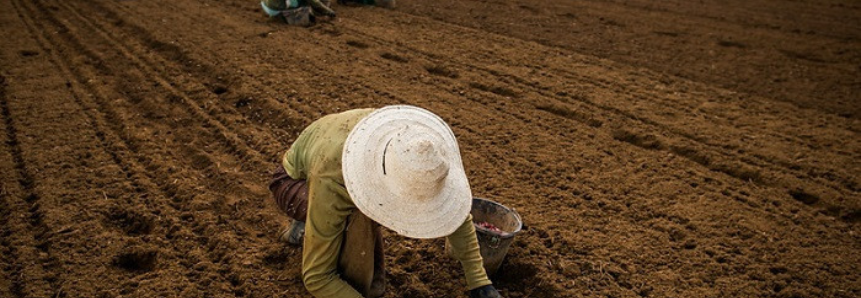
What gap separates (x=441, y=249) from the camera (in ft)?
9.61

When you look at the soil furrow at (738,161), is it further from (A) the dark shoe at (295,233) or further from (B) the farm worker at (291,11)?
(B) the farm worker at (291,11)

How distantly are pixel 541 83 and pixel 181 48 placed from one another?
3.51 meters

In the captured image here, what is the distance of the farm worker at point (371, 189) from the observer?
1804mm

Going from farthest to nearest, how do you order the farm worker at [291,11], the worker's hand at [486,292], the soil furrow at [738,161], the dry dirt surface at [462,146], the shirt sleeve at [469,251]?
1. the farm worker at [291,11]
2. the soil furrow at [738,161]
3. the dry dirt surface at [462,146]
4. the worker's hand at [486,292]
5. the shirt sleeve at [469,251]

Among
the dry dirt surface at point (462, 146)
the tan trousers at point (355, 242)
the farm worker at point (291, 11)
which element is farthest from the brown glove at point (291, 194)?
the farm worker at point (291, 11)

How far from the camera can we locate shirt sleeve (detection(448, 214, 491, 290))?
2303 mm

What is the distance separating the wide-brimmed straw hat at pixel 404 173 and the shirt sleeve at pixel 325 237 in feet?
0.47

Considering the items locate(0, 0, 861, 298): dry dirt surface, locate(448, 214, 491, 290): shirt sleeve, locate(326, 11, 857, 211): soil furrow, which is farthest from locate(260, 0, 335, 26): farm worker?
locate(448, 214, 491, 290): shirt sleeve

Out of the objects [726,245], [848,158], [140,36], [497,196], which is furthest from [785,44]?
[140,36]

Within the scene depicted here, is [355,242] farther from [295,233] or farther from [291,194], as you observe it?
[295,233]

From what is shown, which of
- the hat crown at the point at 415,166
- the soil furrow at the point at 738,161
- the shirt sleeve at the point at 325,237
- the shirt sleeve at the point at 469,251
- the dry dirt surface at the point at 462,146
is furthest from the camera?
the soil furrow at the point at 738,161

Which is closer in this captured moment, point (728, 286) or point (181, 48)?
point (728, 286)

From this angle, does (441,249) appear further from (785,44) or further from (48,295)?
(785,44)

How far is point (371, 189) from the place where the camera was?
1844 millimetres
